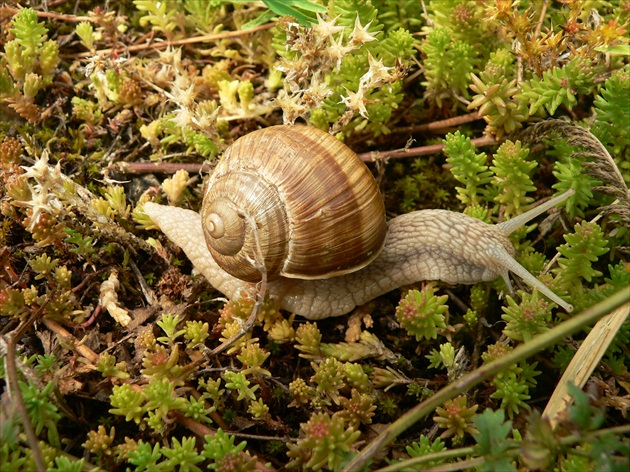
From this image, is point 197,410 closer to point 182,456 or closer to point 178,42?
point 182,456

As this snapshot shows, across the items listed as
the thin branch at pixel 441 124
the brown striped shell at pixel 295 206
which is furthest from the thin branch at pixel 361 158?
the brown striped shell at pixel 295 206

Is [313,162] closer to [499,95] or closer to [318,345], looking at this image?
[318,345]

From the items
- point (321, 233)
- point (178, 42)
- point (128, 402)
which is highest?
point (178, 42)

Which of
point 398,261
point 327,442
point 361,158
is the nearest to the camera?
point 327,442

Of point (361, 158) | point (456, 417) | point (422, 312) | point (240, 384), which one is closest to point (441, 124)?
point (361, 158)

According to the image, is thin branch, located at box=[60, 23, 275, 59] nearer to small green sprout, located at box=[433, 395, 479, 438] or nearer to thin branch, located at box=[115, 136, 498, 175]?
thin branch, located at box=[115, 136, 498, 175]

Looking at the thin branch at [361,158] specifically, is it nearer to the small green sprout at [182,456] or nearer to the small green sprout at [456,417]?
the small green sprout at [456,417]

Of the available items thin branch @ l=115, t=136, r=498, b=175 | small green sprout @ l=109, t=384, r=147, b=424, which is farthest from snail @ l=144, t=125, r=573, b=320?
small green sprout @ l=109, t=384, r=147, b=424

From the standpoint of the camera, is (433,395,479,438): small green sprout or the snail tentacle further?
the snail tentacle
